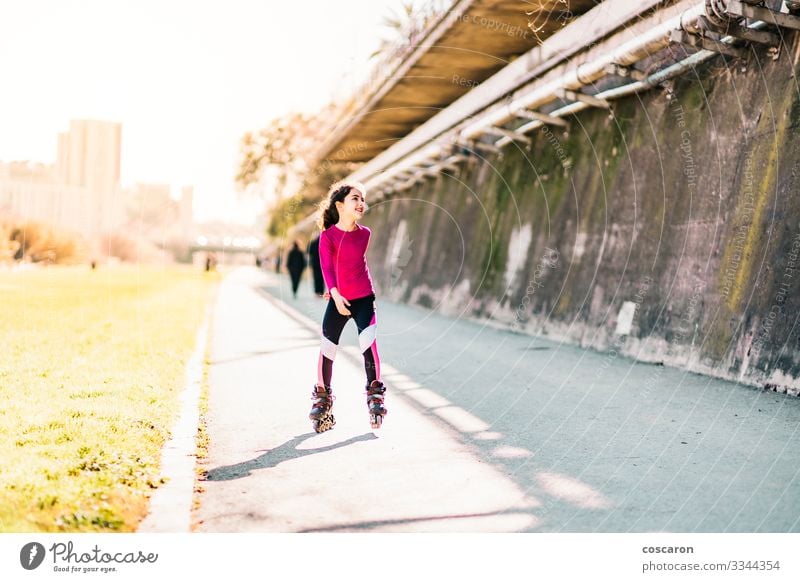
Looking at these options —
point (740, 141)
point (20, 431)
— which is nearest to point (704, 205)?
point (740, 141)

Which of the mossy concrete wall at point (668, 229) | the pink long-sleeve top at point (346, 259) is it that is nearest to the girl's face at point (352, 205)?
the pink long-sleeve top at point (346, 259)

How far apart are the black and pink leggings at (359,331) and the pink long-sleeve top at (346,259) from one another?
0.32ft

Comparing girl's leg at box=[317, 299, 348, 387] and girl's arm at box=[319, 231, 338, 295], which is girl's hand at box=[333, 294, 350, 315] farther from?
girl's leg at box=[317, 299, 348, 387]

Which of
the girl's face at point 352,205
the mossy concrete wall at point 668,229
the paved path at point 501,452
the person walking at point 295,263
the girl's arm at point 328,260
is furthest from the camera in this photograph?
the person walking at point 295,263

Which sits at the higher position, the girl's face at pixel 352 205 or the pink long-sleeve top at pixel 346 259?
the girl's face at pixel 352 205

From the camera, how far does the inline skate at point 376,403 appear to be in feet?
20.6

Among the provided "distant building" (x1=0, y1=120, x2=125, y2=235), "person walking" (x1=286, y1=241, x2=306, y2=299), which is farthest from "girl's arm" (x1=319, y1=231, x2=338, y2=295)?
"person walking" (x1=286, y1=241, x2=306, y2=299)

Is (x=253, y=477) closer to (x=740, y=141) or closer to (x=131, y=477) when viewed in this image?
(x=131, y=477)

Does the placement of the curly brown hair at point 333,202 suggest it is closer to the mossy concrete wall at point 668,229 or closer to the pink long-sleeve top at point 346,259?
the pink long-sleeve top at point 346,259

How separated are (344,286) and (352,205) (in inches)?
25.9

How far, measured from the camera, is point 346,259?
5855 mm

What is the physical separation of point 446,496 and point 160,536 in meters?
1.43

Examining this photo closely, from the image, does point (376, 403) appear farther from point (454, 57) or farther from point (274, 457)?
point (454, 57)

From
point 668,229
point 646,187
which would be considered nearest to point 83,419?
point 668,229
